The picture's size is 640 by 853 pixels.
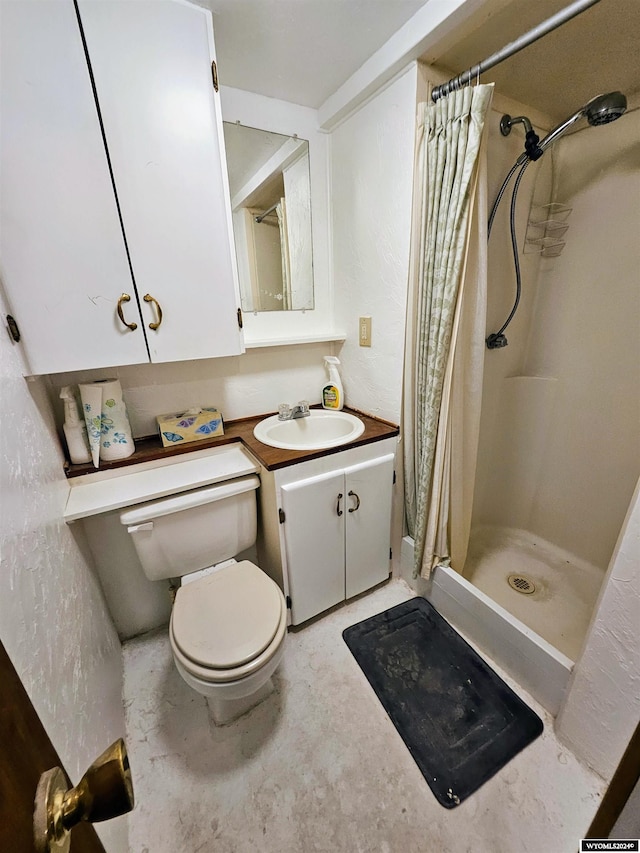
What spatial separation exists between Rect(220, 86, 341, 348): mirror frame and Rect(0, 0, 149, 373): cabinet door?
0.57 metres

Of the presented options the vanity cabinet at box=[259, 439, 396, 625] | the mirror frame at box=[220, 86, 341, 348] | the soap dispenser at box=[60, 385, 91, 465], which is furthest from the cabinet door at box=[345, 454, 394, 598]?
the soap dispenser at box=[60, 385, 91, 465]

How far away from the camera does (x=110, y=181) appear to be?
0.96 metres

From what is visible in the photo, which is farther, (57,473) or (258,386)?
(258,386)

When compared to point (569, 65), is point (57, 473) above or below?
below

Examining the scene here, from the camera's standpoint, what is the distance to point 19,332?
928 millimetres

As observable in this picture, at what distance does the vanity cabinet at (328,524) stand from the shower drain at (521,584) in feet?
2.07

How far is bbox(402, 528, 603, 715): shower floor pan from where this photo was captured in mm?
1132

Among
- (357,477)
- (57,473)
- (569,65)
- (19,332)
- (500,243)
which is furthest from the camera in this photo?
(500,243)

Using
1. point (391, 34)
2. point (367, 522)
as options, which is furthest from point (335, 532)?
point (391, 34)

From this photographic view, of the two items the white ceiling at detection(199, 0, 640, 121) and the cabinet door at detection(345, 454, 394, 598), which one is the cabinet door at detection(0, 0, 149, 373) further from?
the cabinet door at detection(345, 454, 394, 598)

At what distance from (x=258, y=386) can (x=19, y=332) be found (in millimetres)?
875

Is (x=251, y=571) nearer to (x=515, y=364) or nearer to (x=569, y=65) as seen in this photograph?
(x=515, y=364)

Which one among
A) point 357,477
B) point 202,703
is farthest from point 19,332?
point 202,703

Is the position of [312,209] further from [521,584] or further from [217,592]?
[521,584]
